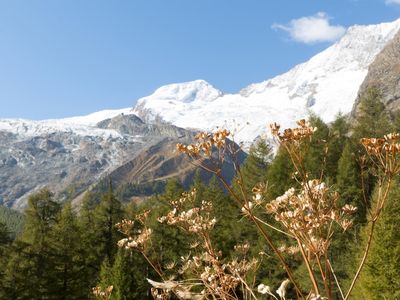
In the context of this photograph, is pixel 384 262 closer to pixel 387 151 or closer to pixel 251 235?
pixel 251 235

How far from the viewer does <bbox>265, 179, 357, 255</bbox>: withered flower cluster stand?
3.83 m

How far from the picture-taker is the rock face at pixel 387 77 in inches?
4656

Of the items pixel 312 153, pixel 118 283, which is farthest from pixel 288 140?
pixel 312 153

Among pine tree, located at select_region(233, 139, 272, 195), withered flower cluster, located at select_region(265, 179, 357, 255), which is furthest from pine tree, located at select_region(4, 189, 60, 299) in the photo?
withered flower cluster, located at select_region(265, 179, 357, 255)

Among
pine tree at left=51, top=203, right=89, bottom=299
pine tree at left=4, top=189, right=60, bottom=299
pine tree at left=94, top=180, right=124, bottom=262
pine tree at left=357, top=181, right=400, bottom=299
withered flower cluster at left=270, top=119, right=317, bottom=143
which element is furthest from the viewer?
pine tree at left=94, top=180, right=124, bottom=262

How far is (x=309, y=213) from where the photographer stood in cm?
406

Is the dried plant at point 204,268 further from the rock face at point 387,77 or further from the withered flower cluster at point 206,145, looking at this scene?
the rock face at point 387,77

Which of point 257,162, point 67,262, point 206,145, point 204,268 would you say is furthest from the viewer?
point 257,162

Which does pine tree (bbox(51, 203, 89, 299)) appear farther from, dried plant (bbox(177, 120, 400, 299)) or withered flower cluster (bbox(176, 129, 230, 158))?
dried plant (bbox(177, 120, 400, 299))

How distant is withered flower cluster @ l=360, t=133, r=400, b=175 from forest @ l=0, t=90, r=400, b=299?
0.04ft

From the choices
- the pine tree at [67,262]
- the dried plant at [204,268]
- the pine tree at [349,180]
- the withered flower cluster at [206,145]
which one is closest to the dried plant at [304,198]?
the withered flower cluster at [206,145]

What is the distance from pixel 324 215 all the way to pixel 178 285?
140 centimetres

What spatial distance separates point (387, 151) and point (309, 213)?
0.84m

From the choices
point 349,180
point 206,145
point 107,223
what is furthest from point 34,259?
point 206,145
